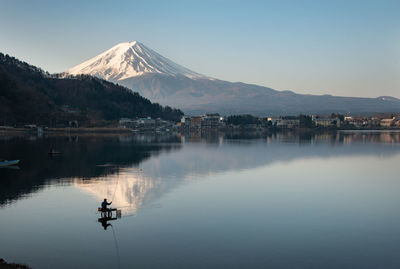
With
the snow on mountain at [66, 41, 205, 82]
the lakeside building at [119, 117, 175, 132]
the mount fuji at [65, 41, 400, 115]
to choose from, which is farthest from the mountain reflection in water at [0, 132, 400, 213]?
the snow on mountain at [66, 41, 205, 82]

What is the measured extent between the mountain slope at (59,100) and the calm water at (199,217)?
32731 mm

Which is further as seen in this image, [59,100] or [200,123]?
[200,123]

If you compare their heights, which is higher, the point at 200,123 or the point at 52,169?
the point at 200,123

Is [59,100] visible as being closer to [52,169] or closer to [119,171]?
[52,169]

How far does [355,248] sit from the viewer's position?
26.3ft

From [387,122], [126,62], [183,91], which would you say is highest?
[126,62]

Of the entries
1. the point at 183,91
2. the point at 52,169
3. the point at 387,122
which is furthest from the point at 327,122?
the point at 183,91

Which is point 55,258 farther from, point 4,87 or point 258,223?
point 4,87

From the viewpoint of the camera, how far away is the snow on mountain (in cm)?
16800

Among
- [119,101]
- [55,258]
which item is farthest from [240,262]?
[119,101]

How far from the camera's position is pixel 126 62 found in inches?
6909

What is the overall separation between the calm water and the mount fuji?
140m

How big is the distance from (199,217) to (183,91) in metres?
176

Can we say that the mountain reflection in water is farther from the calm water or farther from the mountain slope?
the mountain slope
